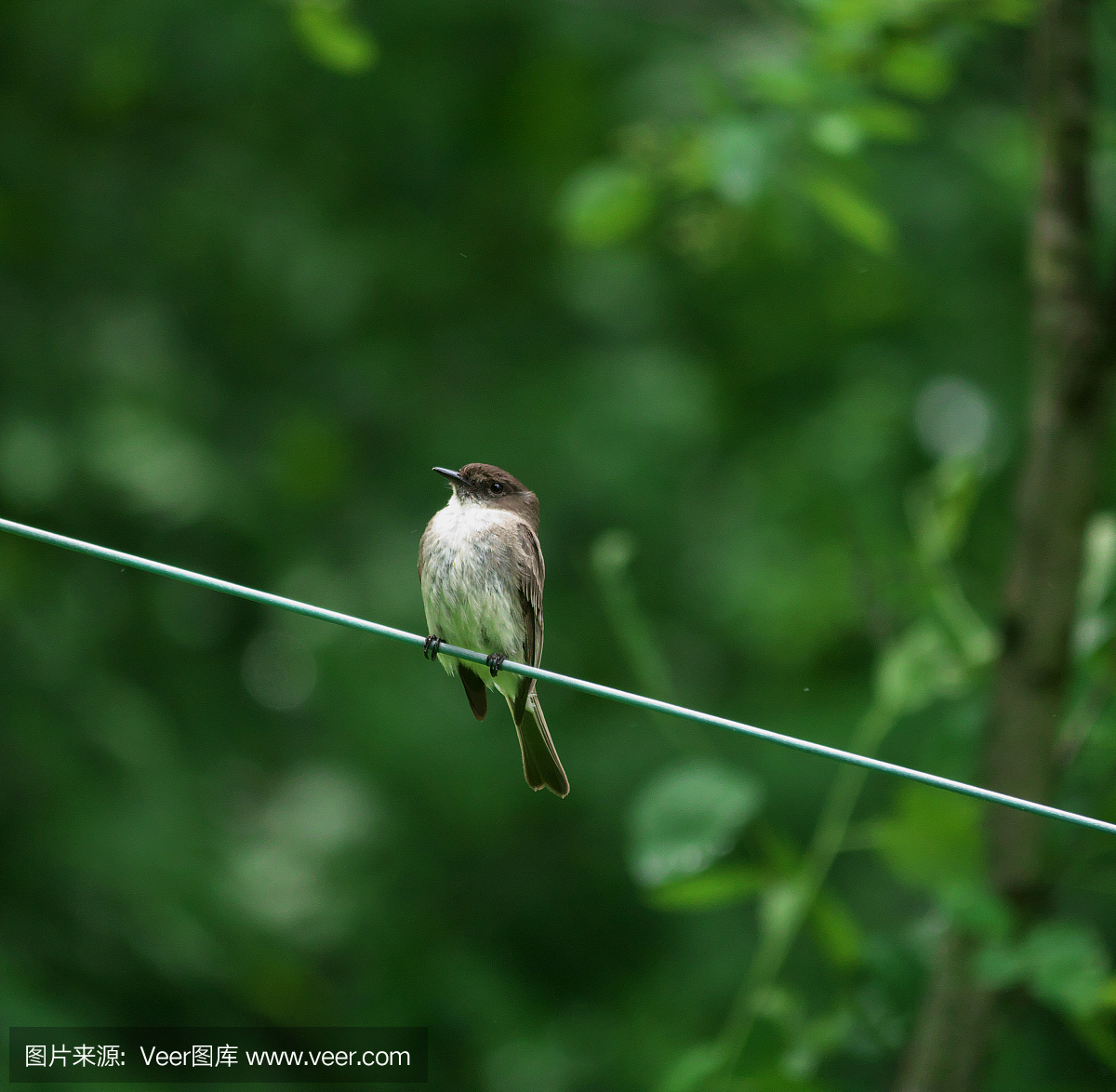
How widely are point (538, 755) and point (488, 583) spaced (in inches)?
20.2

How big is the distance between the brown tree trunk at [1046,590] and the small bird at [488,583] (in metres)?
1.31

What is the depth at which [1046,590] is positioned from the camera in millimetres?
3992

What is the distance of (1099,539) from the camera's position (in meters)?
4.16

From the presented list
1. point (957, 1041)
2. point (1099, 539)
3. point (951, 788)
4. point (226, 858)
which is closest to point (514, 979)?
point (226, 858)

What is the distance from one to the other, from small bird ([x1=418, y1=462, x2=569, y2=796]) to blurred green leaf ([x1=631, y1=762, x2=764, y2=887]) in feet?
1.22

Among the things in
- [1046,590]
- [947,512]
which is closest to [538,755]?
[947,512]

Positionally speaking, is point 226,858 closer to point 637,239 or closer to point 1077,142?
point 637,239

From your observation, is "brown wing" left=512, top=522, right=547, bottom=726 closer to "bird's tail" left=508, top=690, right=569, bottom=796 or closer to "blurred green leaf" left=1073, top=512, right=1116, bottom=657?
"bird's tail" left=508, top=690, right=569, bottom=796

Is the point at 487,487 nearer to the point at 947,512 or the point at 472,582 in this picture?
the point at 472,582

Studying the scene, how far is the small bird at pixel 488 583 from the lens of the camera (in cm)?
399

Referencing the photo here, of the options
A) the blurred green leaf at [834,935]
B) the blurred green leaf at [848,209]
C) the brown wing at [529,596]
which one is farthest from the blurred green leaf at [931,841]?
the blurred green leaf at [848,209]

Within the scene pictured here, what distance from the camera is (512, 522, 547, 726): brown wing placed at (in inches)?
159

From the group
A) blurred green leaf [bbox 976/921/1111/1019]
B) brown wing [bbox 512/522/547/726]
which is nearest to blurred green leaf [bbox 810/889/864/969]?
blurred green leaf [bbox 976/921/1111/1019]

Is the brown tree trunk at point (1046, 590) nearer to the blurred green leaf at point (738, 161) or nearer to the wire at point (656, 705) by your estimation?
the blurred green leaf at point (738, 161)
